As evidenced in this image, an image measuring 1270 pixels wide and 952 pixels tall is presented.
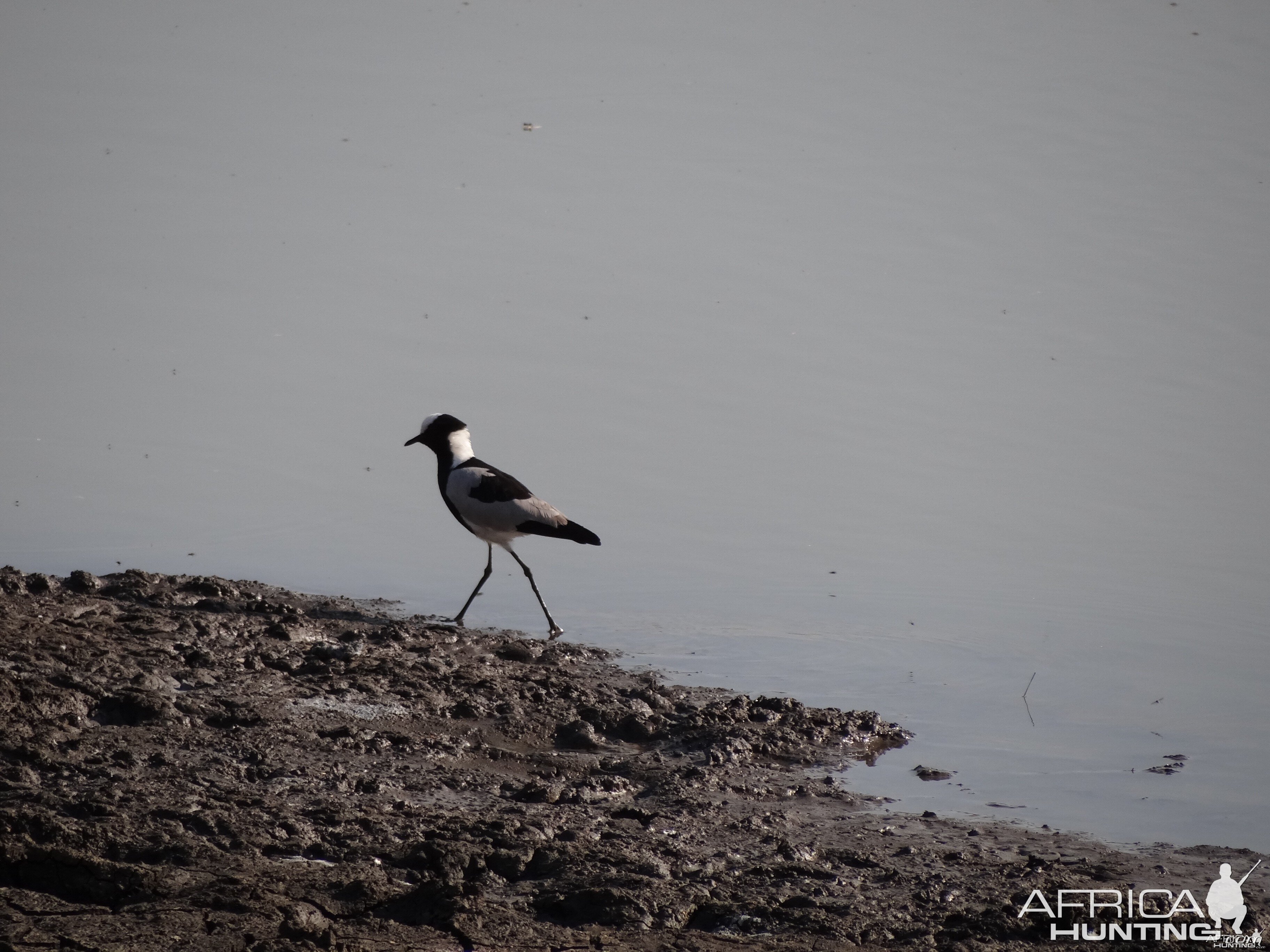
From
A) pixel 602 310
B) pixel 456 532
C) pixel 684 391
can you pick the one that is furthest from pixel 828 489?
pixel 602 310

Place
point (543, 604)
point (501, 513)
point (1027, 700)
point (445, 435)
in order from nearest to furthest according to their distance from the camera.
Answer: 1. point (1027, 700)
2. point (543, 604)
3. point (501, 513)
4. point (445, 435)

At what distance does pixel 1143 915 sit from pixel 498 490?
514cm

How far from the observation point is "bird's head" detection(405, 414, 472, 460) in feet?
32.0

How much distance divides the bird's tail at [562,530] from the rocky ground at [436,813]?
152 cm

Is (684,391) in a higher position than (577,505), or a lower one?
higher

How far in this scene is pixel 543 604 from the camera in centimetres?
862

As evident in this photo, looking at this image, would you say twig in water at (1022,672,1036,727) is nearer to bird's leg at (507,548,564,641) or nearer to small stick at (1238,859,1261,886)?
small stick at (1238,859,1261,886)

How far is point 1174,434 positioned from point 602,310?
499 cm

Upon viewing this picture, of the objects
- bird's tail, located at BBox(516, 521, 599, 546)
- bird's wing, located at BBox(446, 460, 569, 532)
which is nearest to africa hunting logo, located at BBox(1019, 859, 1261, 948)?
bird's tail, located at BBox(516, 521, 599, 546)

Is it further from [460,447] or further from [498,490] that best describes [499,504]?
[460,447]

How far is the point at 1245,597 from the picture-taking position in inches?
355

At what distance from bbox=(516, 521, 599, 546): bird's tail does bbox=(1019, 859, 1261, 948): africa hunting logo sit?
4582 millimetres

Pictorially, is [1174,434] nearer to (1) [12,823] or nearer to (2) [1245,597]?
(2) [1245,597]

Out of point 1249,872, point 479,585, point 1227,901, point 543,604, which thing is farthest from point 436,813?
point 479,585
